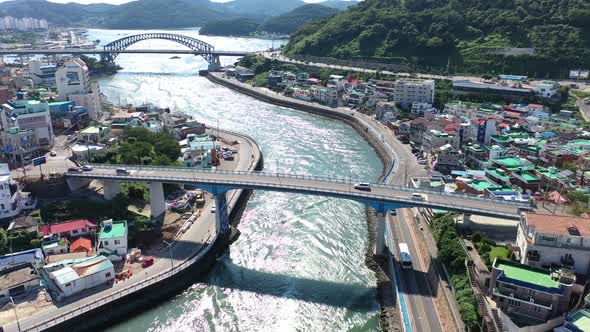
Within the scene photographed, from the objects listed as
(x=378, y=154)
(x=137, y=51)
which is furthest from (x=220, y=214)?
(x=137, y=51)

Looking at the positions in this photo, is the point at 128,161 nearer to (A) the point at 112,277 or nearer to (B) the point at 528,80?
(A) the point at 112,277

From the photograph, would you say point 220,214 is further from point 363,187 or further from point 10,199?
point 10,199

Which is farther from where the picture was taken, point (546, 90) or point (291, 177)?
point (546, 90)

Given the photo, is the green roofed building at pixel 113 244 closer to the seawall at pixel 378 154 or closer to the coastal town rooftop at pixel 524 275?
the seawall at pixel 378 154

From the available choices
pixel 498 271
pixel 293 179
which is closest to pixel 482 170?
pixel 293 179

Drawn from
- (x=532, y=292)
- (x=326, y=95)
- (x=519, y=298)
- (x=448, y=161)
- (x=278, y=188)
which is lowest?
(x=519, y=298)

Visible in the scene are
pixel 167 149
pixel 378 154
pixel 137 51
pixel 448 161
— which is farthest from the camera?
pixel 137 51
